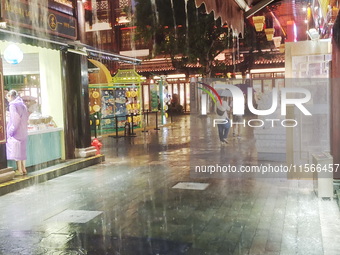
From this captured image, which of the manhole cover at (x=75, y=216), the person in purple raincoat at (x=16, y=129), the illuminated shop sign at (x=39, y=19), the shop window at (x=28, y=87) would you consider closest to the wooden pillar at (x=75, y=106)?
the illuminated shop sign at (x=39, y=19)

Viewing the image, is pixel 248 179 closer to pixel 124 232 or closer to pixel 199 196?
pixel 199 196

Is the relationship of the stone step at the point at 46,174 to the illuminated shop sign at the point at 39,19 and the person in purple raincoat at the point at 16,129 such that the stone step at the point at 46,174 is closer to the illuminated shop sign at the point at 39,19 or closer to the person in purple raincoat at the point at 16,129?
the person in purple raincoat at the point at 16,129

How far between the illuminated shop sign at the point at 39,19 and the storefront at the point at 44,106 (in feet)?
2.48

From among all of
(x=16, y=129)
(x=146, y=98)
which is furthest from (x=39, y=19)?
(x=146, y=98)

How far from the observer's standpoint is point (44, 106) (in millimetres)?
11625

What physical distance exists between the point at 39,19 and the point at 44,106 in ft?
8.78

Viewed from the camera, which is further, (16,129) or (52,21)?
(52,21)

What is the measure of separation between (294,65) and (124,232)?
4.91 meters

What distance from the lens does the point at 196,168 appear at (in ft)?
34.6

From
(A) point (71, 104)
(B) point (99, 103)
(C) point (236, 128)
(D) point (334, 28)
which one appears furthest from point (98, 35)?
(D) point (334, 28)

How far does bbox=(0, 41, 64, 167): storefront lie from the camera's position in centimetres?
1041

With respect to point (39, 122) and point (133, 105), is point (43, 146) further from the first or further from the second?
point (133, 105)

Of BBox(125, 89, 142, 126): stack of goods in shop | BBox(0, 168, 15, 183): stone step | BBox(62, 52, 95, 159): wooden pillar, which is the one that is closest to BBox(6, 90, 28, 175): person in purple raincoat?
BBox(0, 168, 15, 183): stone step

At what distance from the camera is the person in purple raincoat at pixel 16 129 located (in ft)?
29.6
